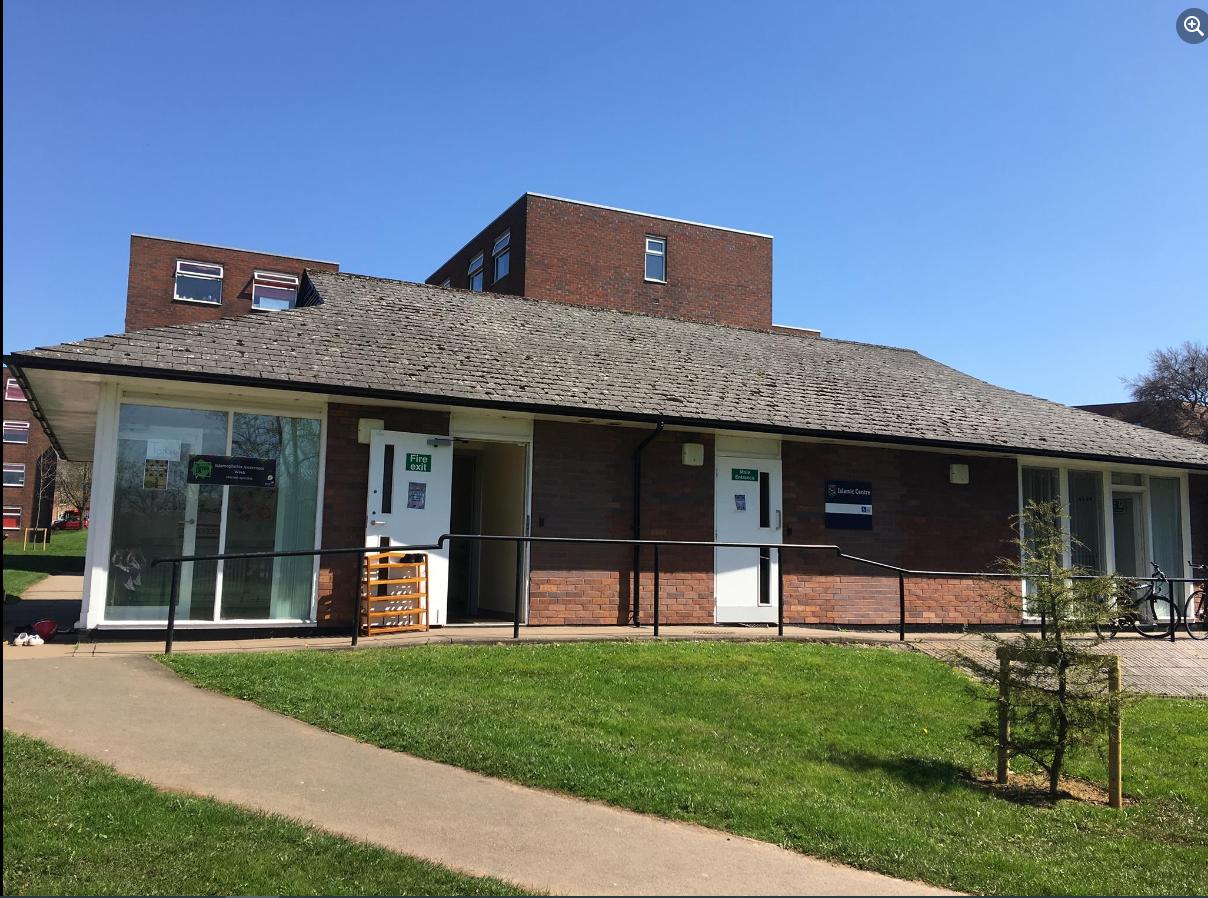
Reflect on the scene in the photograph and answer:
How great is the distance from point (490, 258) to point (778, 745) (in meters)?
26.4

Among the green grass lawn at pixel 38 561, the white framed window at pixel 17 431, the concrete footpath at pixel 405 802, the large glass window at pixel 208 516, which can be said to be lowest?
the concrete footpath at pixel 405 802

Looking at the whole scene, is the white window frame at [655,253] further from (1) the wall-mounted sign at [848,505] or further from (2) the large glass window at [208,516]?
(2) the large glass window at [208,516]

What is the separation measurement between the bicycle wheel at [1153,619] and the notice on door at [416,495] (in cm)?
904

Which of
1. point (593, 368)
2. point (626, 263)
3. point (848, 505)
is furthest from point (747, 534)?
point (626, 263)

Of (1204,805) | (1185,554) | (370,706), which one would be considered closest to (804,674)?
(1204,805)

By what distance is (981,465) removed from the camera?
1611 cm

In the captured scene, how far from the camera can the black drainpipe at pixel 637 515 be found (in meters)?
13.5

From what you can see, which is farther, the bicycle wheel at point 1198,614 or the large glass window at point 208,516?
the bicycle wheel at point 1198,614

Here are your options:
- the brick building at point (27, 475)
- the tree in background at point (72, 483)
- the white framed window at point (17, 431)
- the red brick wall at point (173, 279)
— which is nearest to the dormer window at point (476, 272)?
the red brick wall at point (173, 279)

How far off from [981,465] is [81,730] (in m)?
13.6

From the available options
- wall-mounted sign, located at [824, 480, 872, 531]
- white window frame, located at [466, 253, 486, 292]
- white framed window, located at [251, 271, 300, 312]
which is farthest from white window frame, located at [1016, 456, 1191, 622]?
white framed window, located at [251, 271, 300, 312]

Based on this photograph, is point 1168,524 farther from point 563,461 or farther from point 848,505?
point 563,461

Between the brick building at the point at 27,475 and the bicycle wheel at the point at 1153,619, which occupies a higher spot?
the brick building at the point at 27,475

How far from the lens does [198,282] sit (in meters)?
38.5
